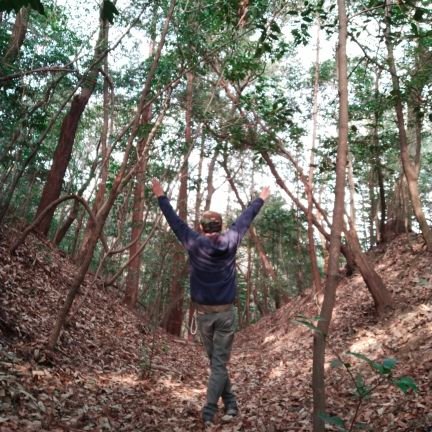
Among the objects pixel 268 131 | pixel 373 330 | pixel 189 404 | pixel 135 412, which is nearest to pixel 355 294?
pixel 373 330

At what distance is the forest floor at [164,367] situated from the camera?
421cm

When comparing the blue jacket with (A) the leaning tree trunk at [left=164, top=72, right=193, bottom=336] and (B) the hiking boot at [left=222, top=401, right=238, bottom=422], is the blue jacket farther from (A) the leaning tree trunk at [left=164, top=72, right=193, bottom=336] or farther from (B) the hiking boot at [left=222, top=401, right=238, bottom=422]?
(A) the leaning tree trunk at [left=164, top=72, right=193, bottom=336]

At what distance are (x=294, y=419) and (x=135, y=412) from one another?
161 cm

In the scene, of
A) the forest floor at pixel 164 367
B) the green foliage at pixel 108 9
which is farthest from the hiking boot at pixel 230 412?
the green foliage at pixel 108 9

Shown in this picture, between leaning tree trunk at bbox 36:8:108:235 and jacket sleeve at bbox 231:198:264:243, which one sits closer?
jacket sleeve at bbox 231:198:264:243

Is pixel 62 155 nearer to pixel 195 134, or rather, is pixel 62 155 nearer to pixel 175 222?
pixel 195 134

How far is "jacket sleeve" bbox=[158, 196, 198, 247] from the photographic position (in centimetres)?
437

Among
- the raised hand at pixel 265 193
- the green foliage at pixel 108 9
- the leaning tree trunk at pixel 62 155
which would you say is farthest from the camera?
the leaning tree trunk at pixel 62 155

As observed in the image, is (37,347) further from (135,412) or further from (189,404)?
(189,404)

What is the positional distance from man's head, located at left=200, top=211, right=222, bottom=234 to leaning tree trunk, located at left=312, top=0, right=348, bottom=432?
1.31m

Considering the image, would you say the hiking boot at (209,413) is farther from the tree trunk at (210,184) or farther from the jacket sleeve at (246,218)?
the tree trunk at (210,184)

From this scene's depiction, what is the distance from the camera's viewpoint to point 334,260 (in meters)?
3.39

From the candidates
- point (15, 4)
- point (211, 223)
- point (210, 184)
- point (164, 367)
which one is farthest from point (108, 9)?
point (210, 184)

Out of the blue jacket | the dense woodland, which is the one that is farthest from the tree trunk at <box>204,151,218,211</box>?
the blue jacket
